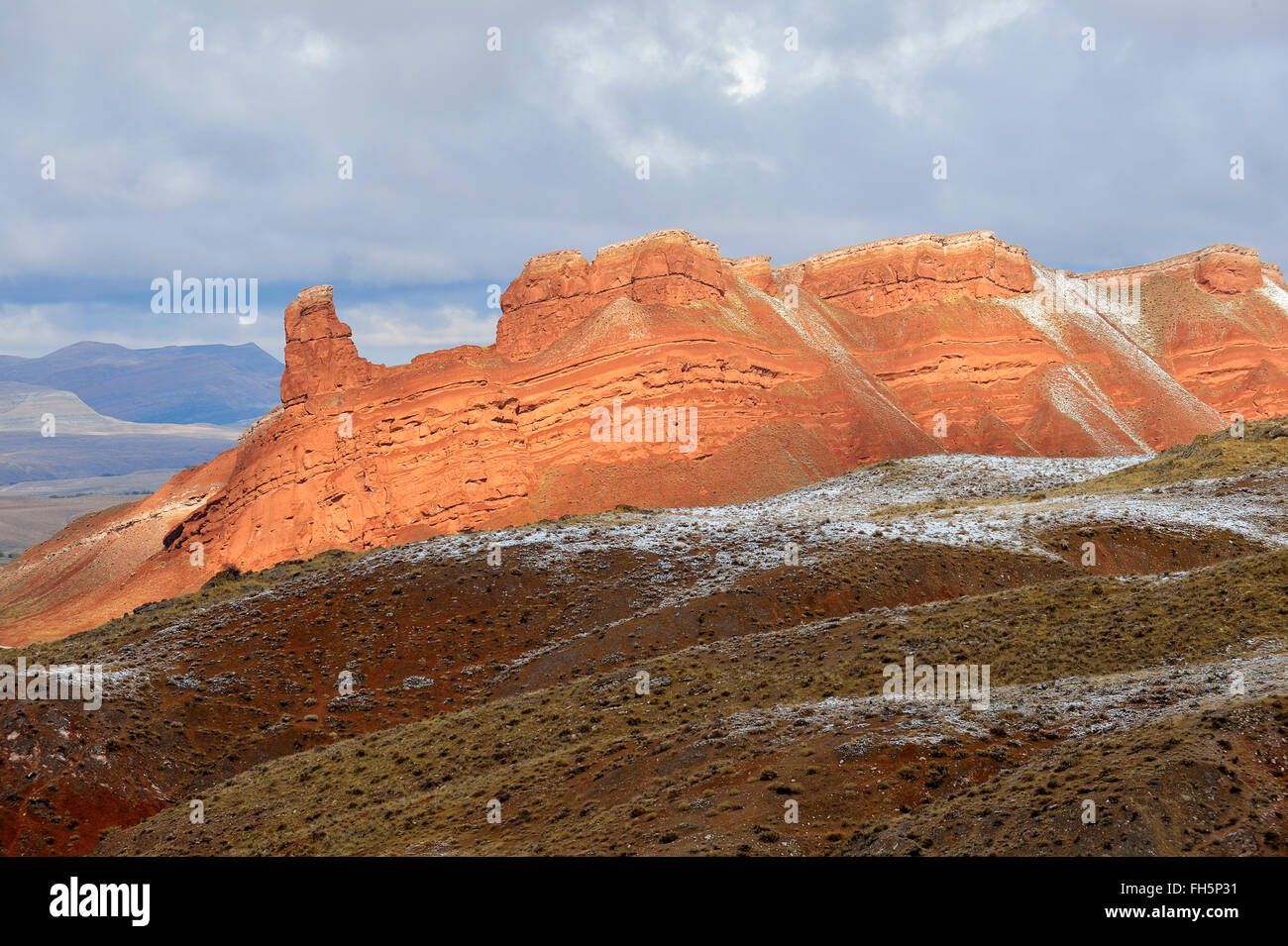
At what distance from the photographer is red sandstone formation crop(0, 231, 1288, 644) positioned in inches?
3406

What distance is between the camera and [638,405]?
291 feet

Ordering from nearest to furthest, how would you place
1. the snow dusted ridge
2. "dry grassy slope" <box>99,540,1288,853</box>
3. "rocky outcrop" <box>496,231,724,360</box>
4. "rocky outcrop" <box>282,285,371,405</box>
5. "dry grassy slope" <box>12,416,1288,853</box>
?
"dry grassy slope" <box>99,540,1288,853</box>
"dry grassy slope" <box>12,416,1288,853</box>
the snow dusted ridge
"rocky outcrop" <box>496,231,724,360</box>
"rocky outcrop" <box>282,285,371,405</box>

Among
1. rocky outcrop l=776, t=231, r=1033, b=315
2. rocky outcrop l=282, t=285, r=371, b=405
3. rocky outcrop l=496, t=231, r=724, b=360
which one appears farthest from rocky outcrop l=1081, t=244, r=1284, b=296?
rocky outcrop l=282, t=285, r=371, b=405

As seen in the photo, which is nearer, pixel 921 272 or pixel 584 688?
pixel 584 688

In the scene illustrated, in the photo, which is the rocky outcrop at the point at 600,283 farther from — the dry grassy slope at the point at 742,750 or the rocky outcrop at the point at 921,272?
the dry grassy slope at the point at 742,750

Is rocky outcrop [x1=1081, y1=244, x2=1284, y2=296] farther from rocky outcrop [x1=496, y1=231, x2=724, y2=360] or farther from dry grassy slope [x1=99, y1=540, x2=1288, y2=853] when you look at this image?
dry grassy slope [x1=99, y1=540, x2=1288, y2=853]

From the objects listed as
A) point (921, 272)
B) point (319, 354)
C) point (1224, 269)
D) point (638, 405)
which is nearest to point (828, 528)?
point (638, 405)

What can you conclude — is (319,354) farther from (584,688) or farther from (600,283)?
(584,688)

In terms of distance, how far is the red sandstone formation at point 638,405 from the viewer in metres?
86.5

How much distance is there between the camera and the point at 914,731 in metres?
21.4

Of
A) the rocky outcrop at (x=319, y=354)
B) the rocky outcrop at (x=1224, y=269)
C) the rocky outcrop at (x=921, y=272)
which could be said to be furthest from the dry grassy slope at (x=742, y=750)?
the rocky outcrop at (x=1224, y=269)

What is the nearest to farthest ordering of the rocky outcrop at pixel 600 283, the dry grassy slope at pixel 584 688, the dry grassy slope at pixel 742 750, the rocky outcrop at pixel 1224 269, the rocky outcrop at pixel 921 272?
the dry grassy slope at pixel 742 750 < the dry grassy slope at pixel 584 688 < the rocky outcrop at pixel 600 283 < the rocky outcrop at pixel 921 272 < the rocky outcrop at pixel 1224 269
